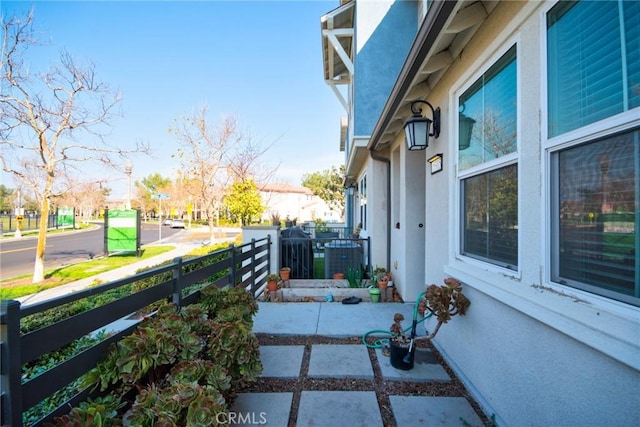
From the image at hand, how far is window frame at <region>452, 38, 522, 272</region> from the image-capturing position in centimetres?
194

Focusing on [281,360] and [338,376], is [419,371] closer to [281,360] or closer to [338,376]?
[338,376]

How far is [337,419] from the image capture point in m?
2.22

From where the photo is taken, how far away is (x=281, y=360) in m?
3.09

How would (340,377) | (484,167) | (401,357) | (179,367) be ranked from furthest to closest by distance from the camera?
(401,357) → (340,377) → (484,167) → (179,367)

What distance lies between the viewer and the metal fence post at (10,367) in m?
1.26

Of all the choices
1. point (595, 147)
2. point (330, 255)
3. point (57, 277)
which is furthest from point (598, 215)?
point (57, 277)

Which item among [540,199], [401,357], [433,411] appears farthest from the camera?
[401,357]

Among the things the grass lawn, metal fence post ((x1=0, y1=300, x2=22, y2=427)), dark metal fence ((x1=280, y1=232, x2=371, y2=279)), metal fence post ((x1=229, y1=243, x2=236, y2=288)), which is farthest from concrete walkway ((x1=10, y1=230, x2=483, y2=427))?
the grass lawn

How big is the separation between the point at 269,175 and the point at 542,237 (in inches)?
765

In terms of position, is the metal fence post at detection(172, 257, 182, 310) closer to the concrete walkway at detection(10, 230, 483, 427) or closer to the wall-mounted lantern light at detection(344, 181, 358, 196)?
the concrete walkway at detection(10, 230, 483, 427)

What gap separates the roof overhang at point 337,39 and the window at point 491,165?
18.1 feet

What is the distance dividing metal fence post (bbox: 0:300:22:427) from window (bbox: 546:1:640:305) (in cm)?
259

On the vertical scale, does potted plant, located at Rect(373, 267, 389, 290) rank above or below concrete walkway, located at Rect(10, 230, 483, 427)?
above

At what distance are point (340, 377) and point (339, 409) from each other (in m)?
0.43
